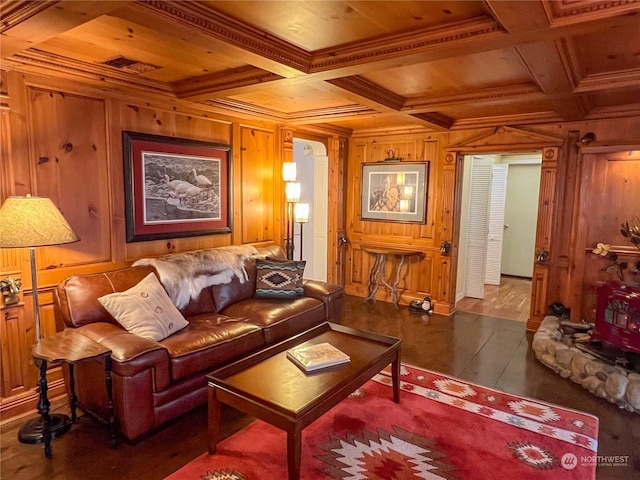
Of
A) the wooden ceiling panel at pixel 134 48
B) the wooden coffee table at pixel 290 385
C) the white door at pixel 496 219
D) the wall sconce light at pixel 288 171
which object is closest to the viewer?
the wooden coffee table at pixel 290 385

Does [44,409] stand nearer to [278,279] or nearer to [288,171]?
[278,279]

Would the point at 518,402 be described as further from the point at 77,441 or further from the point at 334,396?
the point at 77,441

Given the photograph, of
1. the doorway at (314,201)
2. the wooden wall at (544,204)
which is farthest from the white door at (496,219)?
the doorway at (314,201)

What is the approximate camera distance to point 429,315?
5.21 meters

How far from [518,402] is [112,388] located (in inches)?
109

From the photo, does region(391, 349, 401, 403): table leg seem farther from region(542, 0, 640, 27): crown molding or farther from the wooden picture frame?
the wooden picture frame

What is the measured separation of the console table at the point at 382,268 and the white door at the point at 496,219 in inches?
83.0

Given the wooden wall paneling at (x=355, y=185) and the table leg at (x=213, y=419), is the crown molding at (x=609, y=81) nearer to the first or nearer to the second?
the wooden wall paneling at (x=355, y=185)

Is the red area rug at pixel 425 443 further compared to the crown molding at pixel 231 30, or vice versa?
the red area rug at pixel 425 443

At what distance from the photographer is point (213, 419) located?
2.33 meters

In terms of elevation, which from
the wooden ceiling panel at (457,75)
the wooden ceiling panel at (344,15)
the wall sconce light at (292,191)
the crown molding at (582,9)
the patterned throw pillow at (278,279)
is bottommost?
the patterned throw pillow at (278,279)

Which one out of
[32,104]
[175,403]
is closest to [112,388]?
[175,403]

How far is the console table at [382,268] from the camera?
5.47 meters

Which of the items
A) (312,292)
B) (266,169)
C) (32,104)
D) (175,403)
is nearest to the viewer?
(175,403)
